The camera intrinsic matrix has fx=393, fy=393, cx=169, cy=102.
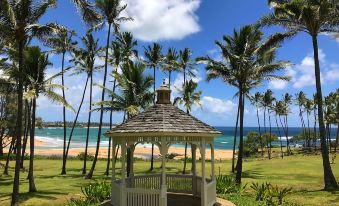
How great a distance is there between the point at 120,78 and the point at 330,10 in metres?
16.7

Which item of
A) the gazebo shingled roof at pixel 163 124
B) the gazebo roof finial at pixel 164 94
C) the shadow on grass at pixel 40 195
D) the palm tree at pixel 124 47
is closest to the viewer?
the gazebo shingled roof at pixel 163 124

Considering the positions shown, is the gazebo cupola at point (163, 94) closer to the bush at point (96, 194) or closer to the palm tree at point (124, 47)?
the bush at point (96, 194)

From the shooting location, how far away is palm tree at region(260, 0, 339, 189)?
80.6 feet

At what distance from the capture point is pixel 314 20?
82.9 feet

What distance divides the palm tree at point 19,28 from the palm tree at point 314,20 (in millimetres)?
14621

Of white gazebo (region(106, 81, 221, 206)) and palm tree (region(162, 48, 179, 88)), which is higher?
palm tree (region(162, 48, 179, 88))

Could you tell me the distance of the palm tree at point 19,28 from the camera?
19.5 m

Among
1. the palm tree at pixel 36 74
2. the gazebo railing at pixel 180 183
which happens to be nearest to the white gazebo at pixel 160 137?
the gazebo railing at pixel 180 183

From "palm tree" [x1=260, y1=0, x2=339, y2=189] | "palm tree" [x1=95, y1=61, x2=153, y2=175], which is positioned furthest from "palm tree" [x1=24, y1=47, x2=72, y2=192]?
"palm tree" [x1=260, y1=0, x2=339, y2=189]

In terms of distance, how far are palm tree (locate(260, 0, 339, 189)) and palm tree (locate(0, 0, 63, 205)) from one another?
14621 mm

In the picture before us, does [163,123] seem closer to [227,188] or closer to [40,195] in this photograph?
[227,188]

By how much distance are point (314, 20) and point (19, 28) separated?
17794 millimetres

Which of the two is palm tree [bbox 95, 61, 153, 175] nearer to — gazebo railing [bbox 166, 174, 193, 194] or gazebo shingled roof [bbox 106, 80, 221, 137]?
gazebo railing [bbox 166, 174, 193, 194]

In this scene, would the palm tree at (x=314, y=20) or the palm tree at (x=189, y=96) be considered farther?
the palm tree at (x=189, y=96)
